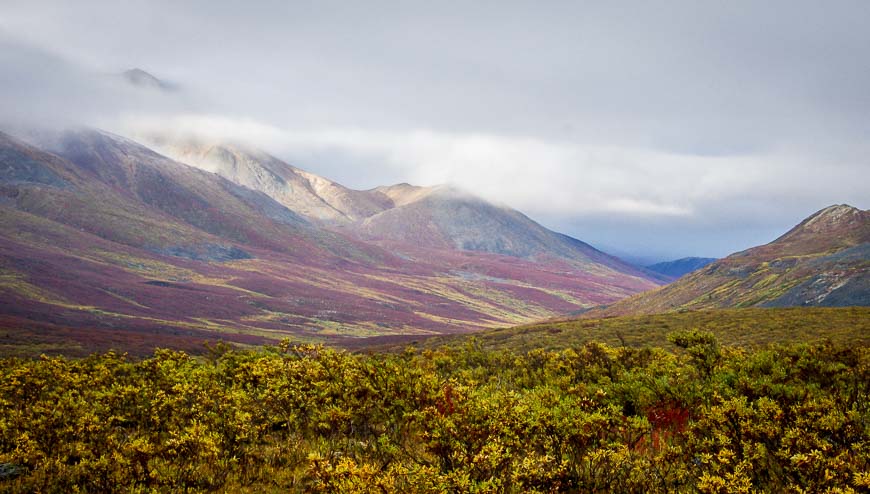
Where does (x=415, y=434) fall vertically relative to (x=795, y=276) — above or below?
below

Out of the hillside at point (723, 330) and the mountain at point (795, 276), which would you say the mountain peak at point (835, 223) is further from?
the hillside at point (723, 330)

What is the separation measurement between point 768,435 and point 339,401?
949 centimetres

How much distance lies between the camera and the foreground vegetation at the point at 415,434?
8.10 metres

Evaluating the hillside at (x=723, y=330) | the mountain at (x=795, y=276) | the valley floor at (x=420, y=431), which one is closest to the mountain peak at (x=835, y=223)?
the mountain at (x=795, y=276)

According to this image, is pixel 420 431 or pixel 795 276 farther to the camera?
pixel 795 276

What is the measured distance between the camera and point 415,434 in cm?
1264

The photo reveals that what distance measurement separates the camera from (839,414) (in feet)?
31.3

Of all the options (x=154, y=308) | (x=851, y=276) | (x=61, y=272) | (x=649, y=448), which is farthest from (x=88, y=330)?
(x=851, y=276)

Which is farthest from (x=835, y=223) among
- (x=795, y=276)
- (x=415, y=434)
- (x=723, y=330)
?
(x=415, y=434)

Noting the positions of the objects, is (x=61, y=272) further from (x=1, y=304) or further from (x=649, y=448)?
(x=649, y=448)

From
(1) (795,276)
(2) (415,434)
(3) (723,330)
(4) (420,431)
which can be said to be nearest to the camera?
(4) (420,431)

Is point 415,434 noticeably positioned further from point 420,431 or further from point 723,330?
point 723,330

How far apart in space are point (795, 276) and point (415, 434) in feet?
425

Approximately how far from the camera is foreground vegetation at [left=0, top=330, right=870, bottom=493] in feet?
26.6
